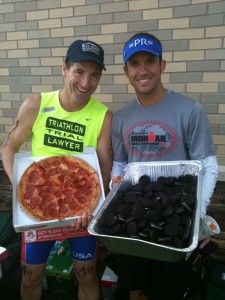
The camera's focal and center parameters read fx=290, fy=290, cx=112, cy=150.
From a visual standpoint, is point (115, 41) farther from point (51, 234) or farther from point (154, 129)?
point (51, 234)

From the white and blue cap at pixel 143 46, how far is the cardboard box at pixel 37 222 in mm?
773

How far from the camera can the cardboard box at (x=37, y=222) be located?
1.88 meters

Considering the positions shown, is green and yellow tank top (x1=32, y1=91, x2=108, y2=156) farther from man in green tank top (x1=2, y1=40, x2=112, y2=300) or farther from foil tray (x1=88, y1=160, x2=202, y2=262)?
foil tray (x1=88, y1=160, x2=202, y2=262)

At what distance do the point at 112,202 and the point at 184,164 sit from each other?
0.58 meters

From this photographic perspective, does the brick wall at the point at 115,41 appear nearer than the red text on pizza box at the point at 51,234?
No

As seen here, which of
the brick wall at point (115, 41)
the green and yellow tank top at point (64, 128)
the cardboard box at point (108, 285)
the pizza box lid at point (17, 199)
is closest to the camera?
the pizza box lid at point (17, 199)

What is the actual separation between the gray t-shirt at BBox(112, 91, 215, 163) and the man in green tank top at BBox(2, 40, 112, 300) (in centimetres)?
20

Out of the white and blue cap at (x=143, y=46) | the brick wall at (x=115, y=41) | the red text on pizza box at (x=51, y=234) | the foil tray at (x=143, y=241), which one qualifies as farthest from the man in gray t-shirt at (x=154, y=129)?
the brick wall at (x=115, y=41)

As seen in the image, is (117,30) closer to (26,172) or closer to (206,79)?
(206,79)

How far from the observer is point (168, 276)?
79.7 inches

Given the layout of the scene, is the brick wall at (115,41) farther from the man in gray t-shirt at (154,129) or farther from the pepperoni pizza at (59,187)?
the pepperoni pizza at (59,187)

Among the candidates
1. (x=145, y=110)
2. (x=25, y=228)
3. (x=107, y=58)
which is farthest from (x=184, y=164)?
(x=107, y=58)

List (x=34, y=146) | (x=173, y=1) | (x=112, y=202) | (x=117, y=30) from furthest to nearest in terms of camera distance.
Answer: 1. (x=117, y=30)
2. (x=173, y=1)
3. (x=34, y=146)
4. (x=112, y=202)

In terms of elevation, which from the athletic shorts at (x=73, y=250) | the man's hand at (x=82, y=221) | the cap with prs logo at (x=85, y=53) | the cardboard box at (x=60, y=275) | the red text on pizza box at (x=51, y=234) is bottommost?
the cardboard box at (x=60, y=275)
